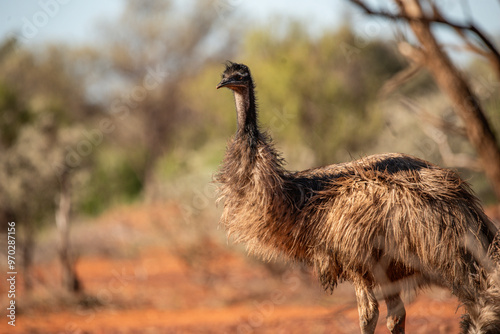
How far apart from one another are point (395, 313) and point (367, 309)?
39cm

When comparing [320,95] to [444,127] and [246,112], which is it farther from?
[246,112]

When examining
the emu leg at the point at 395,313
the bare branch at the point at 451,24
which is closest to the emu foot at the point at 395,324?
the emu leg at the point at 395,313

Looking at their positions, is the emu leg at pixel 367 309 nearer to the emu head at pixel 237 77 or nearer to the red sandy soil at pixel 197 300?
the emu head at pixel 237 77

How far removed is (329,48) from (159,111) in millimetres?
13565

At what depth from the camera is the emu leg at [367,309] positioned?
3.94 metres

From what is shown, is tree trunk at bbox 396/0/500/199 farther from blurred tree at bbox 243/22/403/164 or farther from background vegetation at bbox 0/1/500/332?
blurred tree at bbox 243/22/403/164

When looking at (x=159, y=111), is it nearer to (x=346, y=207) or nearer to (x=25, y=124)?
(x=25, y=124)

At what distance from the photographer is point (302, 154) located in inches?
438

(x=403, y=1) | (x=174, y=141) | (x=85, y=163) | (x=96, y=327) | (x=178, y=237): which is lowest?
(x=96, y=327)

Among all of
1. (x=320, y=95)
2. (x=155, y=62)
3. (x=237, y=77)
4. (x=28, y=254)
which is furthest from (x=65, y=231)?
(x=155, y=62)

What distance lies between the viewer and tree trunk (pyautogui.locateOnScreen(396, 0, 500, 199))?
4.35 m

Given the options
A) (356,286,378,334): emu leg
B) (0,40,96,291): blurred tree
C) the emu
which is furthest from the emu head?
(0,40,96,291): blurred tree

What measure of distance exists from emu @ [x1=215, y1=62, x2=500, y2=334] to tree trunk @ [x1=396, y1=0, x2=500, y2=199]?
1.20ft

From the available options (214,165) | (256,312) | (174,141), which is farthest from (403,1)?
(174,141)
